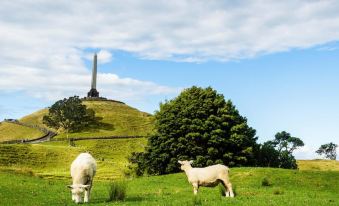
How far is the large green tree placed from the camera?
65.1 m

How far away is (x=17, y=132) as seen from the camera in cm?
18175

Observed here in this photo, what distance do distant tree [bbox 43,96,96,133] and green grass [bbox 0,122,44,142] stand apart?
641 centimetres

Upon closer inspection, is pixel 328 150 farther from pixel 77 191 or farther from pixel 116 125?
pixel 77 191

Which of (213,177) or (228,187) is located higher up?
(213,177)

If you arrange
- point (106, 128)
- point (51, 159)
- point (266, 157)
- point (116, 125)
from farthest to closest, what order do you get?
point (116, 125), point (106, 128), point (51, 159), point (266, 157)

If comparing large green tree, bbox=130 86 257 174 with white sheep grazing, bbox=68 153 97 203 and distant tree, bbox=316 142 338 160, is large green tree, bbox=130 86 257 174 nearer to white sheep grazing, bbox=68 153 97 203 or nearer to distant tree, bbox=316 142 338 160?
white sheep grazing, bbox=68 153 97 203

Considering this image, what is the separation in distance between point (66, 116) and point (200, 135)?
11526cm

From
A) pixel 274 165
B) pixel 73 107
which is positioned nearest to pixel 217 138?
pixel 274 165

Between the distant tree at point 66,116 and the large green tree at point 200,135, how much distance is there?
108 meters

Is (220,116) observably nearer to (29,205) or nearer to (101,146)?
(29,205)

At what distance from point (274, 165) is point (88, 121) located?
116241mm

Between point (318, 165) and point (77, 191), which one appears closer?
point (77, 191)

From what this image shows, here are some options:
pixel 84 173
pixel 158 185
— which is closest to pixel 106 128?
pixel 158 185

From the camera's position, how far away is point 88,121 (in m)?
184
